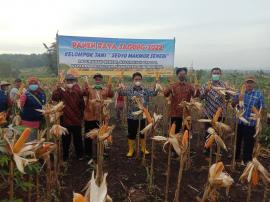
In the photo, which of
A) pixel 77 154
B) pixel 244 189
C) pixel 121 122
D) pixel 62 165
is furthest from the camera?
pixel 121 122

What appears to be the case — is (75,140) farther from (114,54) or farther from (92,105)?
(114,54)

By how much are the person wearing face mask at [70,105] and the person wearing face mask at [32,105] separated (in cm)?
39

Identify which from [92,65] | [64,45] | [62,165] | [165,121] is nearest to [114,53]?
[92,65]

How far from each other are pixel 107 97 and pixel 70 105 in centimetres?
75

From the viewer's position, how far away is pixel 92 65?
988cm

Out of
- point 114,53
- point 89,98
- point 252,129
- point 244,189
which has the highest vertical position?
point 114,53

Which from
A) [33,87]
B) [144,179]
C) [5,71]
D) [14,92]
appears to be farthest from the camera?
[5,71]

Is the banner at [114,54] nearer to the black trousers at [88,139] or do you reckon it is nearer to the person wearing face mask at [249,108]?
the black trousers at [88,139]

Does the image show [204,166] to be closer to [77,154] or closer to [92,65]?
[77,154]

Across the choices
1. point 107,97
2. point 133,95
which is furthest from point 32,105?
point 133,95

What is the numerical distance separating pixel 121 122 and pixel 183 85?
150 inches

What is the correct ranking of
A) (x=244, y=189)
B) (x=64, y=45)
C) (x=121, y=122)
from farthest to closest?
(x=121, y=122), (x=64, y=45), (x=244, y=189)

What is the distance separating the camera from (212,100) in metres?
6.74

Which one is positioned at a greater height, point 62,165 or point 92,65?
point 92,65
